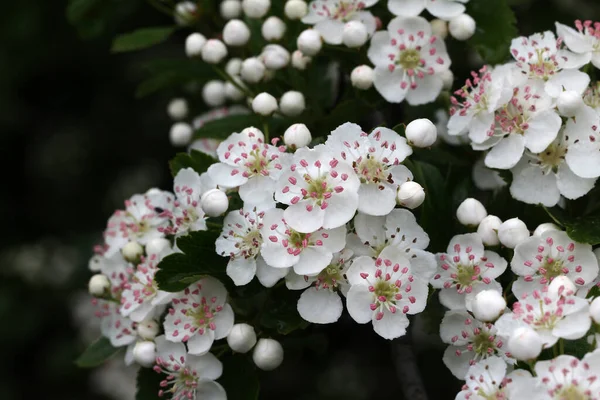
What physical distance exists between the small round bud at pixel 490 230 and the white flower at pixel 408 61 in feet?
1.42

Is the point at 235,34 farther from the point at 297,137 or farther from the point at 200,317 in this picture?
the point at 200,317

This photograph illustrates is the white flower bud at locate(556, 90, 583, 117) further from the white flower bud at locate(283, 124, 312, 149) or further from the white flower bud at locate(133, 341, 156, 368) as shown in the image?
the white flower bud at locate(133, 341, 156, 368)

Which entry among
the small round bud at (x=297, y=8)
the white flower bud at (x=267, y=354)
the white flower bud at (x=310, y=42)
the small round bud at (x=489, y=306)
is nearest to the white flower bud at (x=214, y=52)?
the small round bud at (x=297, y=8)

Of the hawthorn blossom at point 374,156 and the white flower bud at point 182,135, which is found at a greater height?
the hawthorn blossom at point 374,156

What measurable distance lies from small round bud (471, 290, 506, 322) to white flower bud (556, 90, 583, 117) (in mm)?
479

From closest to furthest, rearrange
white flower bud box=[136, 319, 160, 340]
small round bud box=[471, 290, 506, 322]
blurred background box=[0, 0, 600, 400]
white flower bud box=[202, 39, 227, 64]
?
1. small round bud box=[471, 290, 506, 322]
2. white flower bud box=[136, 319, 160, 340]
3. white flower bud box=[202, 39, 227, 64]
4. blurred background box=[0, 0, 600, 400]

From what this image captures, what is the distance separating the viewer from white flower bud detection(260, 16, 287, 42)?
2.44 metres

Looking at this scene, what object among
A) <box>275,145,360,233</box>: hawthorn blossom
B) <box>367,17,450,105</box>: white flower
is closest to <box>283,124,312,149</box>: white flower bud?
<box>275,145,360,233</box>: hawthorn blossom

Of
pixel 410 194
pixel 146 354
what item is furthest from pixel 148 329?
pixel 410 194

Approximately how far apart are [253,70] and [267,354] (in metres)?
0.85

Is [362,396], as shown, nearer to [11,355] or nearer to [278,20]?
[11,355]

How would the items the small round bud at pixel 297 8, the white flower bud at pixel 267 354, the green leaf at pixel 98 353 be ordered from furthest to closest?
1. the small round bud at pixel 297 8
2. the green leaf at pixel 98 353
3. the white flower bud at pixel 267 354

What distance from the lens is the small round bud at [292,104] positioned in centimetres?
226

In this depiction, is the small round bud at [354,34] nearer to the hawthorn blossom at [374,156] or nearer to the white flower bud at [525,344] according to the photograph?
the hawthorn blossom at [374,156]
